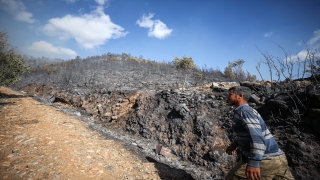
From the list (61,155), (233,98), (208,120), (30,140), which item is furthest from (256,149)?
(30,140)

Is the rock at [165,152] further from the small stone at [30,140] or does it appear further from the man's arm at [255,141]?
the small stone at [30,140]

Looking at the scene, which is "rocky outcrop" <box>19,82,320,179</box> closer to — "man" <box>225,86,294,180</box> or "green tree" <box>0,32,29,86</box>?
"man" <box>225,86,294,180</box>

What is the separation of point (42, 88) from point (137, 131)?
507 inches

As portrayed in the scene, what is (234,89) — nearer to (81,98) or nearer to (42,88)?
(81,98)

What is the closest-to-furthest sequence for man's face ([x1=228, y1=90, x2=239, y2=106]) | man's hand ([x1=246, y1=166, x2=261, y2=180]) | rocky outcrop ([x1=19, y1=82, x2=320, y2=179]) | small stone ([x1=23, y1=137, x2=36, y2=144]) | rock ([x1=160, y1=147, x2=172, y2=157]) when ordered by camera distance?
man's hand ([x1=246, y1=166, x2=261, y2=180]), man's face ([x1=228, y1=90, x2=239, y2=106]), rocky outcrop ([x1=19, y1=82, x2=320, y2=179]), small stone ([x1=23, y1=137, x2=36, y2=144]), rock ([x1=160, y1=147, x2=172, y2=157])

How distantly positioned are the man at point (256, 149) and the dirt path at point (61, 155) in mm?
2269

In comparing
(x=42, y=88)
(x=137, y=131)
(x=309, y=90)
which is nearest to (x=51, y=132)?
(x=137, y=131)

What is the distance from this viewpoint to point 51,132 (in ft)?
15.9

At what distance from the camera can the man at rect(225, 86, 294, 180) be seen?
1729mm

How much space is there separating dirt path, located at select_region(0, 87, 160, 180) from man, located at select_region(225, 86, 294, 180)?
2269 millimetres

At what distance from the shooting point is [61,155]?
359 cm

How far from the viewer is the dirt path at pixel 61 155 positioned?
9.83 ft

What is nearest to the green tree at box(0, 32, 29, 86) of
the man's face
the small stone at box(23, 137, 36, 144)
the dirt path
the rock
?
the dirt path

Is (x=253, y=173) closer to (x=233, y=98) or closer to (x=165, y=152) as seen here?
(x=233, y=98)
